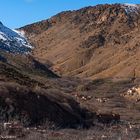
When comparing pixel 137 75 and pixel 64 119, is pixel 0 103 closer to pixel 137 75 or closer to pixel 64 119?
pixel 64 119

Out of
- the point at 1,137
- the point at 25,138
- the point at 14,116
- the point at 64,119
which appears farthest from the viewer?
the point at 64,119

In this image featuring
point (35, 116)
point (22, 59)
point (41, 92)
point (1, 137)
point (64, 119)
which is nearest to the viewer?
point (1, 137)

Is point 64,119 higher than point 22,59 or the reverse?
the reverse

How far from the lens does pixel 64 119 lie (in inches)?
1302

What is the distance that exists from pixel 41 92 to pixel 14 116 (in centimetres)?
930

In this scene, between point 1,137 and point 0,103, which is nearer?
point 1,137

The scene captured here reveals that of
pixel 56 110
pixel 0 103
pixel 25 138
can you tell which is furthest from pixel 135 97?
pixel 25 138

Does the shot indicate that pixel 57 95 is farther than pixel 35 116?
Yes

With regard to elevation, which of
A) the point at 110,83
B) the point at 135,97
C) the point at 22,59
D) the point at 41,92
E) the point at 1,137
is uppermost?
the point at 22,59

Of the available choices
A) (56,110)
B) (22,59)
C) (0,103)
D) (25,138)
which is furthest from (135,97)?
(22,59)

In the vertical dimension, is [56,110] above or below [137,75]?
below

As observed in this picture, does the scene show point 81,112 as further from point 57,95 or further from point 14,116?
point 14,116

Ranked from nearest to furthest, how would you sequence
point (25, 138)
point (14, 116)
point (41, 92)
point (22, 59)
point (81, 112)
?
1. point (25, 138)
2. point (14, 116)
3. point (41, 92)
4. point (81, 112)
5. point (22, 59)

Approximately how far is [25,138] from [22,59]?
538 ft
